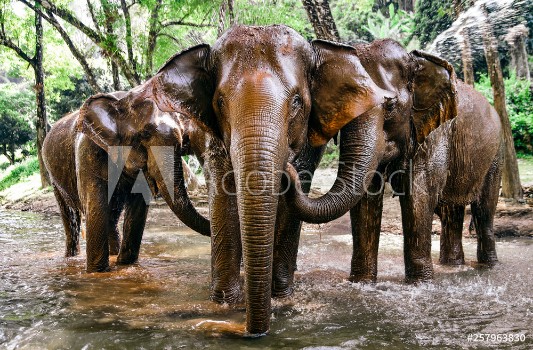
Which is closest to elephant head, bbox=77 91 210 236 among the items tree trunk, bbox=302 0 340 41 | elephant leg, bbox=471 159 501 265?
elephant leg, bbox=471 159 501 265

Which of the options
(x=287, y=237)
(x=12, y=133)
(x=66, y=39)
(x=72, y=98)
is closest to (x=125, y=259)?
(x=287, y=237)

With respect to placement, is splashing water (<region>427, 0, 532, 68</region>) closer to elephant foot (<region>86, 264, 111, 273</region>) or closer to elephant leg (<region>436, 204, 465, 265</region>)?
elephant leg (<region>436, 204, 465, 265</region>)

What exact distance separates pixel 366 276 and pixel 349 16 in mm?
27099

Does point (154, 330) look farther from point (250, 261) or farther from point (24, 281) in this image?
point (24, 281)

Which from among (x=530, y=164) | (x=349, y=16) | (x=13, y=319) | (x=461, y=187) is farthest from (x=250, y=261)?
(x=349, y=16)

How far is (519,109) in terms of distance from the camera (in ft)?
61.7

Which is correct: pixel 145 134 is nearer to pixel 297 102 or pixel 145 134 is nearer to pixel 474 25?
pixel 297 102

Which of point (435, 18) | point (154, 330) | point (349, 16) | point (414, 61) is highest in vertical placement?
point (349, 16)

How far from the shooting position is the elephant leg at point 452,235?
25.7 feet

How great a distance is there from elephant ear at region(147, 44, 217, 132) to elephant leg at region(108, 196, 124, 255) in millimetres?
3350

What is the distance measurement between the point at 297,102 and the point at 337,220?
25.5ft

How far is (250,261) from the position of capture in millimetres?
3834

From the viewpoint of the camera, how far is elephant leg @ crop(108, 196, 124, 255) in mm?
8023

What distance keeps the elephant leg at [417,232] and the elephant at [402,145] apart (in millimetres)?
10
